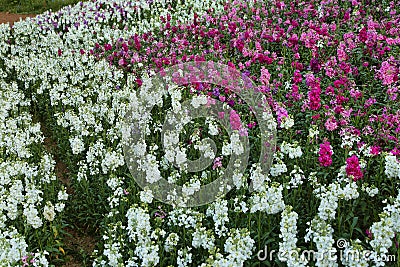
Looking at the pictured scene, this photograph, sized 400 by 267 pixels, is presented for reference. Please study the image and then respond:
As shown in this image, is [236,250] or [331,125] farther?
[331,125]

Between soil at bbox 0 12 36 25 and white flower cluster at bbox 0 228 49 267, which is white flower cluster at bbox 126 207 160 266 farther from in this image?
soil at bbox 0 12 36 25

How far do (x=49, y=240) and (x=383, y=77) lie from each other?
13.5 feet

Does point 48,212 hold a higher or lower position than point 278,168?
lower

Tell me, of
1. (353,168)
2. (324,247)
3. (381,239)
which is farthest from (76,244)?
(381,239)

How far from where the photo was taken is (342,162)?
5.09 meters

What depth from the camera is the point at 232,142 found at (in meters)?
5.11

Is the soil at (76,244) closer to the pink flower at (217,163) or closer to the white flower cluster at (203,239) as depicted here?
the white flower cluster at (203,239)

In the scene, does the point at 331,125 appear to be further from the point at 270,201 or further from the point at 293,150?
the point at 270,201

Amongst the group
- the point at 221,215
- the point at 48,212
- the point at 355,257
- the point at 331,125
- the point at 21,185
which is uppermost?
the point at 331,125

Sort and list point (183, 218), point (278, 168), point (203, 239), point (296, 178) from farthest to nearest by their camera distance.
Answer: point (278, 168)
point (296, 178)
point (183, 218)
point (203, 239)

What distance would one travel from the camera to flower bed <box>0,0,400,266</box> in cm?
418

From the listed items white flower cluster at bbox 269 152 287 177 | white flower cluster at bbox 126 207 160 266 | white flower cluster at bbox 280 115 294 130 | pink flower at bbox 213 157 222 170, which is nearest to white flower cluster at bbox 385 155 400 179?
white flower cluster at bbox 269 152 287 177

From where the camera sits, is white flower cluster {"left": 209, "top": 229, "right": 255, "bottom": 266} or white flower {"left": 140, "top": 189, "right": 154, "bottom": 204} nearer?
white flower cluster {"left": 209, "top": 229, "right": 255, "bottom": 266}

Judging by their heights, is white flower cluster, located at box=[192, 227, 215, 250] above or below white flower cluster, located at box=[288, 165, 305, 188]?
below
